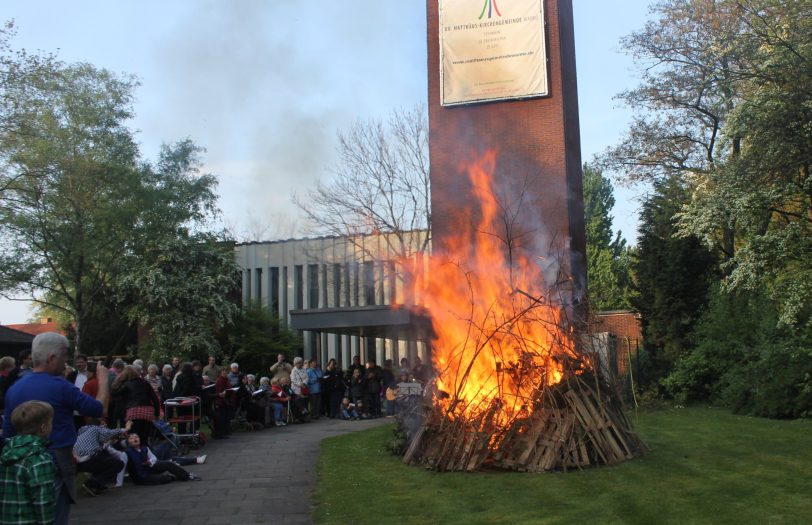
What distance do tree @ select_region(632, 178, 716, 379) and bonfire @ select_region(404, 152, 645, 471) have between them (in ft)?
46.4

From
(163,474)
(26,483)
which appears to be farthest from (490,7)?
(26,483)

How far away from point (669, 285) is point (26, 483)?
23.9 m

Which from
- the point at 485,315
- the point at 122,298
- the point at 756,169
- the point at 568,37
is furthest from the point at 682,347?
the point at 122,298

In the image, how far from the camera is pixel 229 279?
33.4 metres

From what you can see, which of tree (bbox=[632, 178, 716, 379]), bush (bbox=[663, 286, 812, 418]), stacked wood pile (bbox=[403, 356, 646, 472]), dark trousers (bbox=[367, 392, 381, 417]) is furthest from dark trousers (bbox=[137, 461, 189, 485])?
tree (bbox=[632, 178, 716, 379])

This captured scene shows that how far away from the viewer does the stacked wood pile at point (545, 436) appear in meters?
9.86

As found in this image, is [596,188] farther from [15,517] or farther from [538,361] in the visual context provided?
[15,517]

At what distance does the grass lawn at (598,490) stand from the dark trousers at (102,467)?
8.71 feet

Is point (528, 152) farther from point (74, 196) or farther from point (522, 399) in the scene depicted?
point (74, 196)

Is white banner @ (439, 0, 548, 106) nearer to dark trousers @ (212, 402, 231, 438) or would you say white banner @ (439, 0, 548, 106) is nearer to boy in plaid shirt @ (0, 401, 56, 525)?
dark trousers @ (212, 402, 231, 438)

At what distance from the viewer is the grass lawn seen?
7.41 m

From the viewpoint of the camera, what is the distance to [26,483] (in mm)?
4297

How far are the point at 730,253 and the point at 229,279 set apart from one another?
20.8 meters

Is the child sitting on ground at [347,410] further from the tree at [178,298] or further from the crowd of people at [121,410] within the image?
the tree at [178,298]
